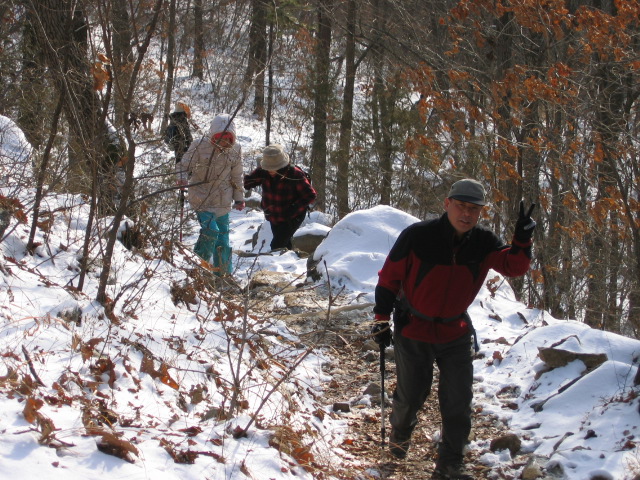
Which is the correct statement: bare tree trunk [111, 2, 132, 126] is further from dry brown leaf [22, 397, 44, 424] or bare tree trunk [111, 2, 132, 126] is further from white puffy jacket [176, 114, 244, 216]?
dry brown leaf [22, 397, 44, 424]

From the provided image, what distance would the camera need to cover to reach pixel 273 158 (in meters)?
8.24

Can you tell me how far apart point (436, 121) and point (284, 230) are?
3.07 meters

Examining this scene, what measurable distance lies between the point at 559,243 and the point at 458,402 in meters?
8.20

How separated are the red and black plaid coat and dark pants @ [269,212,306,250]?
147mm

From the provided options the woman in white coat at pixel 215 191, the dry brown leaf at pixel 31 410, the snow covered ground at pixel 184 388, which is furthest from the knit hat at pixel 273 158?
the dry brown leaf at pixel 31 410

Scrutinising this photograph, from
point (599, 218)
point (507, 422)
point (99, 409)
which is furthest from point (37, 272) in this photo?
point (599, 218)

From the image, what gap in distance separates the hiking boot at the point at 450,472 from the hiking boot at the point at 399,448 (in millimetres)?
285

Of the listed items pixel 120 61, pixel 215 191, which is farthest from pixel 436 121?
pixel 120 61

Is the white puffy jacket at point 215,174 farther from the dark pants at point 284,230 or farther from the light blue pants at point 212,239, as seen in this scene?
the dark pants at point 284,230

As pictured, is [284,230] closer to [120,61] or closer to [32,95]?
[32,95]

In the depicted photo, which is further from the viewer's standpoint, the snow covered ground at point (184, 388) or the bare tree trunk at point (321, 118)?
the bare tree trunk at point (321, 118)

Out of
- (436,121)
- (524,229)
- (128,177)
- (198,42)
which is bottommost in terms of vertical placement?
(524,229)

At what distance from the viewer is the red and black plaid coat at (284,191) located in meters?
8.59

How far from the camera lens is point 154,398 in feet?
12.4
